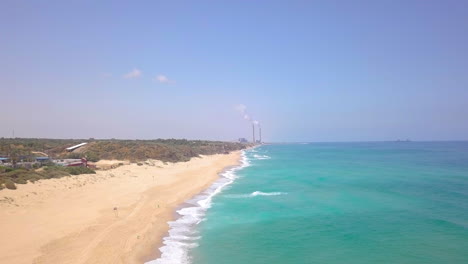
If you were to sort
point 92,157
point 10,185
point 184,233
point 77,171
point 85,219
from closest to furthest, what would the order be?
point 184,233
point 85,219
point 10,185
point 77,171
point 92,157

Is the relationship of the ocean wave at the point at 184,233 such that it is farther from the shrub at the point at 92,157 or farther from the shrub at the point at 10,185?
the shrub at the point at 92,157

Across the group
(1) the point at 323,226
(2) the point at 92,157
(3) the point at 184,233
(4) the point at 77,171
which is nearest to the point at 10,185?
(4) the point at 77,171

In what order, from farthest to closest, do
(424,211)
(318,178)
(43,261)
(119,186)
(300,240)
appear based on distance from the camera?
(318,178) → (119,186) → (424,211) → (300,240) → (43,261)

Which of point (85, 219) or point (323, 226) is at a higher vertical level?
point (85, 219)

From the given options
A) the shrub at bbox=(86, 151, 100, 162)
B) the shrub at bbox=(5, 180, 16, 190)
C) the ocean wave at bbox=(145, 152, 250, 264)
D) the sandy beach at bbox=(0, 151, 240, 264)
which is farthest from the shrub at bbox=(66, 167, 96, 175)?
the shrub at bbox=(86, 151, 100, 162)

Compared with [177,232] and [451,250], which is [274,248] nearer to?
[177,232]

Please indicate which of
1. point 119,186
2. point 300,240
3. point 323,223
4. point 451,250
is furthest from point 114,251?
point 119,186

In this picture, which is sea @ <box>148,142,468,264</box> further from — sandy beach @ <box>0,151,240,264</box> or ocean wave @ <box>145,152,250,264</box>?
sandy beach @ <box>0,151,240,264</box>

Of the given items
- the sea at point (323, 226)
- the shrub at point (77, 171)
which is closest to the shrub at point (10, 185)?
the shrub at point (77, 171)

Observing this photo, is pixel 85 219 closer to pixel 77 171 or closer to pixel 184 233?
pixel 184 233
